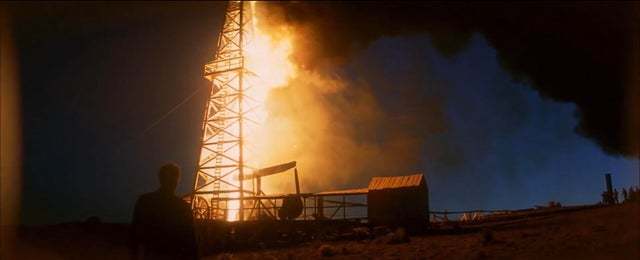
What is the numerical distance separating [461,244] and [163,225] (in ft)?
30.7

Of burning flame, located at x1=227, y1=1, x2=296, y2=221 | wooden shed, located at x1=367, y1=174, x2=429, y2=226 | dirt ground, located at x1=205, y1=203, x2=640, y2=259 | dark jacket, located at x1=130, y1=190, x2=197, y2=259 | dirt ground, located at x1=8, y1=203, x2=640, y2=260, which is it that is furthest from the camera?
burning flame, located at x1=227, y1=1, x2=296, y2=221

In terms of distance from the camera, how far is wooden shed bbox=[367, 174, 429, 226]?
19203 mm

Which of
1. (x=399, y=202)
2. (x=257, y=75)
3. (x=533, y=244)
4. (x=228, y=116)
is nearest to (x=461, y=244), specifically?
(x=533, y=244)

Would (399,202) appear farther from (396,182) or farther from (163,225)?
(163,225)

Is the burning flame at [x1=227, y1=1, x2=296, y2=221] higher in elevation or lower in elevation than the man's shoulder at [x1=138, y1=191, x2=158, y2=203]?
higher

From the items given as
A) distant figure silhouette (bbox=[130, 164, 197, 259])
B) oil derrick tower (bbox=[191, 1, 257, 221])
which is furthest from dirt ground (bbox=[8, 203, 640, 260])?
oil derrick tower (bbox=[191, 1, 257, 221])

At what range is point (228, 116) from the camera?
28703 mm

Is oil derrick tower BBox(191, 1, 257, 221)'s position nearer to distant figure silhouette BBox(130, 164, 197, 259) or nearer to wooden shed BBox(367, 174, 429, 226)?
wooden shed BBox(367, 174, 429, 226)

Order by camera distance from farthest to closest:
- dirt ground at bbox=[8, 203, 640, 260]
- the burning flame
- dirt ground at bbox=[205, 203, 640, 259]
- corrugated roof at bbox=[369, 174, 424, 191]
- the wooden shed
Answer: the burning flame < corrugated roof at bbox=[369, 174, 424, 191] < the wooden shed < dirt ground at bbox=[8, 203, 640, 260] < dirt ground at bbox=[205, 203, 640, 259]

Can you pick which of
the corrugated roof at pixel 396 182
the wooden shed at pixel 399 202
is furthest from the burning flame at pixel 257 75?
the wooden shed at pixel 399 202

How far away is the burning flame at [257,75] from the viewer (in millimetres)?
28797

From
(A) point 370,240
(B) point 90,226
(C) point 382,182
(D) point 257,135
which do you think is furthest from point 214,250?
(D) point 257,135

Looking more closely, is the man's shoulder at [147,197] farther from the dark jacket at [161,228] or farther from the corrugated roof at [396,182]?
the corrugated roof at [396,182]

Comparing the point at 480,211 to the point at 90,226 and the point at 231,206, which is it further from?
the point at 90,226
